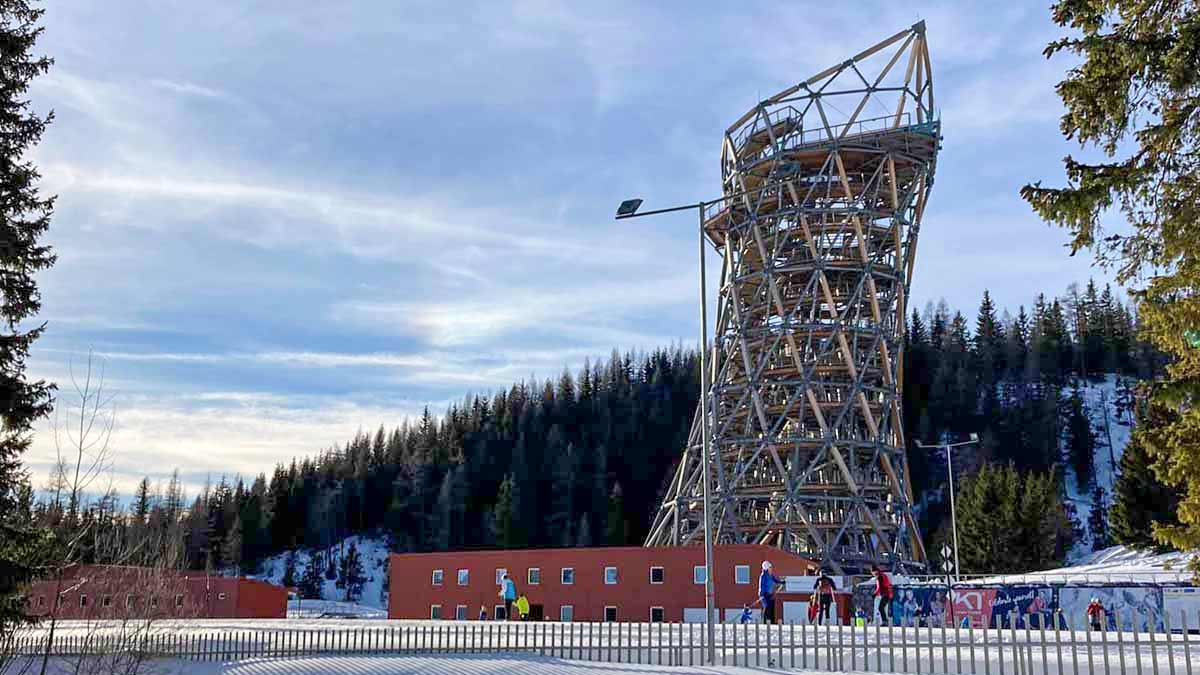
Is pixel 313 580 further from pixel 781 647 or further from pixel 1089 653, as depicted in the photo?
pixel 1089 653

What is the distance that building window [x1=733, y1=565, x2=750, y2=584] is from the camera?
126ft

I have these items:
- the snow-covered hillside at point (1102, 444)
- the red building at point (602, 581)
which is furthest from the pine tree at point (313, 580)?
the snow-covered hillside at point (1102, 444)

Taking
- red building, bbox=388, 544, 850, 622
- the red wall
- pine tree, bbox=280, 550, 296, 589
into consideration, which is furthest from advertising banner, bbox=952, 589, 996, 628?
pine tree, bbox=280, 550, 296, 589

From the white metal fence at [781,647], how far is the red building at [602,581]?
1187cm

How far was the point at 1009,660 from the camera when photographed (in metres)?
17.2

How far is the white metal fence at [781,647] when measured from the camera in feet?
51.8

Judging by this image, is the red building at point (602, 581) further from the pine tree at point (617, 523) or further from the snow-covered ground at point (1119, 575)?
the pine tree at point (617, 523)

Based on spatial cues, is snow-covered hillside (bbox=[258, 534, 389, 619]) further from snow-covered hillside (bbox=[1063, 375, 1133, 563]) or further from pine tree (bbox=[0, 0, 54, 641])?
pine tree (bbox=[0, 0, 54, 641])

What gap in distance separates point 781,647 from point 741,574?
20.0 meters

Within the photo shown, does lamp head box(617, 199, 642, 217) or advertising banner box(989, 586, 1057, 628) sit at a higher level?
A: lamp head box(617, 199, 642, 217)

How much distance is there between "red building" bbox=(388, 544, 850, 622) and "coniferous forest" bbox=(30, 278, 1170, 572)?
183 feet

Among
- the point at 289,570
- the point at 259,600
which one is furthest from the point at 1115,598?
the point at 289,570

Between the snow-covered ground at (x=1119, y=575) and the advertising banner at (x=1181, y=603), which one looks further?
the snow-covered ground at (x=1119, y=575)

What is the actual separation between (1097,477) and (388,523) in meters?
69.0
